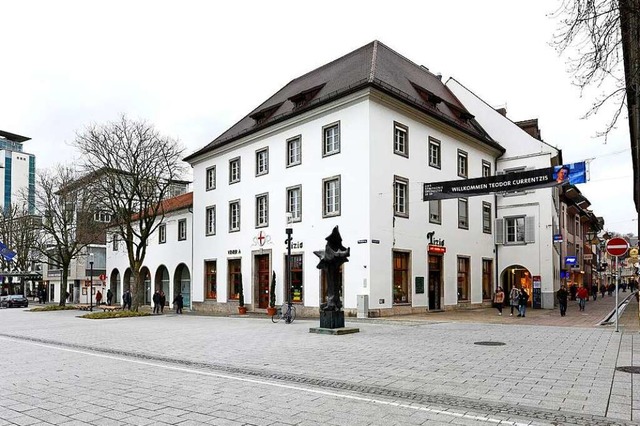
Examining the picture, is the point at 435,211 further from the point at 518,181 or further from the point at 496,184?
the point at 518,181

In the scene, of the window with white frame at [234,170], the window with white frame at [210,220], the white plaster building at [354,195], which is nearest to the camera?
the white plaster building at [354,195]

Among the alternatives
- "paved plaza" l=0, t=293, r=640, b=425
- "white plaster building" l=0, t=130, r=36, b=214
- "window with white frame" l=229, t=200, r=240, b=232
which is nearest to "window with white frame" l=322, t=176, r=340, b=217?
"window with white frame" l=229, t=200, r=240, b=232

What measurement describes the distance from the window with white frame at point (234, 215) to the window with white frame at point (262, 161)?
9.17 feet

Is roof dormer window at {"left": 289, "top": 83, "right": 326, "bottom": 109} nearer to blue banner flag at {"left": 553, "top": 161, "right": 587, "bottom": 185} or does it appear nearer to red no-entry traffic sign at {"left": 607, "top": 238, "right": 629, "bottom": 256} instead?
blue banner flag at {"left": 553, "top": 161, "right": 587, "bottom": 185}

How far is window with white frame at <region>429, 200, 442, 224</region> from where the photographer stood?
30.9 meters

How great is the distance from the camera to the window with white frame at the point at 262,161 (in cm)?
3341

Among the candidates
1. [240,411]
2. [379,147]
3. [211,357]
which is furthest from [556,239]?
[240,411]

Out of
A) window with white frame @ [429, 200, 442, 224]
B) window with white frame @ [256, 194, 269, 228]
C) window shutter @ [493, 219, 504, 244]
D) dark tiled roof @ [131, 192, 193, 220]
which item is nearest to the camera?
window with white frame @ [429, 200, 442, 224]

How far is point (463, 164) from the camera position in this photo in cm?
3462

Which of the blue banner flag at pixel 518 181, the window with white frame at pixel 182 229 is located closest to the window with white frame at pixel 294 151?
the blue banner flag at pixel 518 181

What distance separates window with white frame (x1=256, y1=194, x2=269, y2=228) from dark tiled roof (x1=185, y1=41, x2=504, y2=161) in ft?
13.5

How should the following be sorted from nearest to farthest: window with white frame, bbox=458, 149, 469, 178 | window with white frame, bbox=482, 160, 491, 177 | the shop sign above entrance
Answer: the shop sign above entrance, window with white frame, bbox=458, 149, 469, 178, window with white frame, bbox=482, 160, 491, 177

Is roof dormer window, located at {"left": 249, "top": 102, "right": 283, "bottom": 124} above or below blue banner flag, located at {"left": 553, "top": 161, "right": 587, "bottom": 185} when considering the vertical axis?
above

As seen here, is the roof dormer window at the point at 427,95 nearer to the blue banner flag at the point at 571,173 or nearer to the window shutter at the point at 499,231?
the window shutter at the point at 499,231
